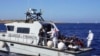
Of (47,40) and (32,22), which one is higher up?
(32,22)

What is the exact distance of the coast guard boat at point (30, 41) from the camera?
19.1 m

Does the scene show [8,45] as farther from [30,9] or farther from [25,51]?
[30,9]

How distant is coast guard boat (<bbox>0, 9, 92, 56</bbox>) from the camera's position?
19.1 m

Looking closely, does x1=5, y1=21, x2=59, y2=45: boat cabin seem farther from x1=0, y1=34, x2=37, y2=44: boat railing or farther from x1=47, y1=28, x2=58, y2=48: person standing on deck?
x1=47, y1=28, x2=58, y2=48: person standing on deck

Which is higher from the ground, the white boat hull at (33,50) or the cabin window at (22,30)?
the cabin window at (22,30)

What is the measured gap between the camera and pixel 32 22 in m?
21.9

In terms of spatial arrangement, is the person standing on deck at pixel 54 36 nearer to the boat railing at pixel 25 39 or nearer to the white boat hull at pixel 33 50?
the white boat hull at pixel 33 50

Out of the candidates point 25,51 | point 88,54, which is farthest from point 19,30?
point 88,54

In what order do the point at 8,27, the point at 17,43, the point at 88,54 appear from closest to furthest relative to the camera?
the point at 88,54 < the point at 17,43 < the point at 8,27

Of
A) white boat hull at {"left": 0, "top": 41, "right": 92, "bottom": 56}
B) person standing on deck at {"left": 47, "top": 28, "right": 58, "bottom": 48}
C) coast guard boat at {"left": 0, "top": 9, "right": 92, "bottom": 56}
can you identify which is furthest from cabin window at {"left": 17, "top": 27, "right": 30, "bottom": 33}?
person standing on deck at {"left": 47, "top": 28, "right": 58, "bottom": 48}

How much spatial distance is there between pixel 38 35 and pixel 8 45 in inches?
124

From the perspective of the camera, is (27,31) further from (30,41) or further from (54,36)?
(54,36)

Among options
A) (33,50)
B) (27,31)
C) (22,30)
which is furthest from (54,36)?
(22,30)

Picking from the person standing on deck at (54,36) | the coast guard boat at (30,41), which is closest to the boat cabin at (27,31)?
the coast guard boat at (30,41)
